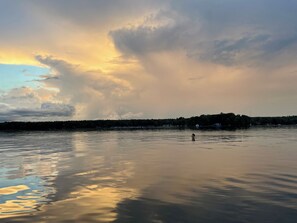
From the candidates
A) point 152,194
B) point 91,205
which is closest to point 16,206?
point 91,205

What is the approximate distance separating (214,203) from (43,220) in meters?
8.64

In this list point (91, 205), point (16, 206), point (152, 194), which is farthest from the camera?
point (152, 194)

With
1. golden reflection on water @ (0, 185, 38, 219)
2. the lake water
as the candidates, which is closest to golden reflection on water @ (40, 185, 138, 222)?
the lake water

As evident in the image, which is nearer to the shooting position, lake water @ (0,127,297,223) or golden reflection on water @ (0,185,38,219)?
lake water @ (0,127,297,223)

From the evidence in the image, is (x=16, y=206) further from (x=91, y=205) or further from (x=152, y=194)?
(x=152, y=194)

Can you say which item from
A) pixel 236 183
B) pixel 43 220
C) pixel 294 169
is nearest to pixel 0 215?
pixel 43 220

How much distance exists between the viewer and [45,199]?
19703mm

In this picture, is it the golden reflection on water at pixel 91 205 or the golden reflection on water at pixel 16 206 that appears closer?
the golden reflection on water at pixel 91 205

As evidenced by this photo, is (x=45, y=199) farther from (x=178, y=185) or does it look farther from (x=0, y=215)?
(x=178, y=185)

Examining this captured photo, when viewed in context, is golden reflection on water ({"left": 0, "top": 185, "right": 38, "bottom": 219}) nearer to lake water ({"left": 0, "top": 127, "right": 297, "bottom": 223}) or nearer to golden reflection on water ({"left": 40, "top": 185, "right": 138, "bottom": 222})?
lake water ({"left": 0, "top": 127, "right": 297, "bottom": 223})

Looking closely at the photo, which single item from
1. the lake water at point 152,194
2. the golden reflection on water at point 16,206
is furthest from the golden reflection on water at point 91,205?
the golden reflection on water at point 16,206

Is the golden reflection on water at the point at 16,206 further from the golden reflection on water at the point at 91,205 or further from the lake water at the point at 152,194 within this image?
the golden reflection on water at the point at 91,205

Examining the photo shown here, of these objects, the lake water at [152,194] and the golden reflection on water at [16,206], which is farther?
the golden reflection on water at [16,206]

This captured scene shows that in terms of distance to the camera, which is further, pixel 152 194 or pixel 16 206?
pixel 152 194
